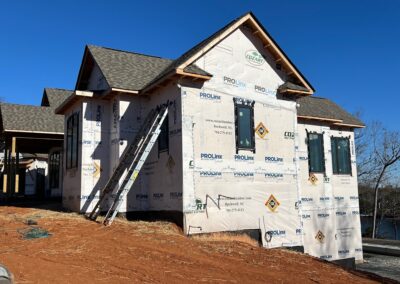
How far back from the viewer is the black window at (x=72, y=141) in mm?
16645

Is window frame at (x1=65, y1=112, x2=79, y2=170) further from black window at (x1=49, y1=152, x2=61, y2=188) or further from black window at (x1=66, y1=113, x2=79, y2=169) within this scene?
black window at (x1=49, y1=152, x2=61, y2=188)

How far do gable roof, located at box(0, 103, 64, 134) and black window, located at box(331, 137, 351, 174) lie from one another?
14290 millimetres

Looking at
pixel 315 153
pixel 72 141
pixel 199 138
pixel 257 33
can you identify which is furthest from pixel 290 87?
pixel 72 141

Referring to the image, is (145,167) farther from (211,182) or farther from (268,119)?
(268,119)

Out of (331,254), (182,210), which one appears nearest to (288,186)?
(182,210)

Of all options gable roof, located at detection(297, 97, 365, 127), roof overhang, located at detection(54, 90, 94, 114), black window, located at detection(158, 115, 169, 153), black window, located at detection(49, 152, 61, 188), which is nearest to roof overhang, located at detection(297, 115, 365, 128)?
gable roof, located at detection(297, 97, 365, 127)

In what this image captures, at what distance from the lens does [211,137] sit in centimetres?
1413

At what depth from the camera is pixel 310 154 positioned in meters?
19.9

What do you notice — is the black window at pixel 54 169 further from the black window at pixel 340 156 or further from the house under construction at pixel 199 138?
the black window at pixel 340 156

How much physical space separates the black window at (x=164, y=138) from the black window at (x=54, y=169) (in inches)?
466

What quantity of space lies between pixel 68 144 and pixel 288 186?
959cm

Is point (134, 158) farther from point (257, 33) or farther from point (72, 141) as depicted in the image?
point (257, 33)

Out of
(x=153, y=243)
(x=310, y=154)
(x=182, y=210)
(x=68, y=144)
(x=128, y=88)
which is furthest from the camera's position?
(x=310, y=154)

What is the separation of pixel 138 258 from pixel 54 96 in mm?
20521
